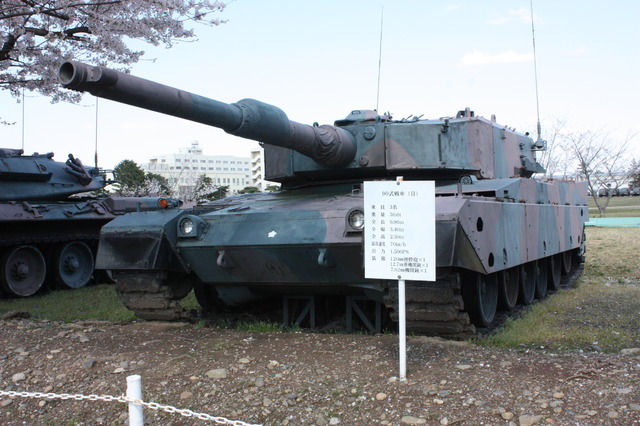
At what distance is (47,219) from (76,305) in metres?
2.80

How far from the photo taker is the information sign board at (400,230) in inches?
223

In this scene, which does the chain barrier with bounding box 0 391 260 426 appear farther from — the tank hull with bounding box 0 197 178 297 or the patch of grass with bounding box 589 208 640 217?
the patch of grass with bounding box 589 208 640 217

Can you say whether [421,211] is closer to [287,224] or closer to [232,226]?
[287,224]

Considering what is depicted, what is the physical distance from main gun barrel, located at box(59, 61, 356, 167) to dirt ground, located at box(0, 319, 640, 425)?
79.2 inches

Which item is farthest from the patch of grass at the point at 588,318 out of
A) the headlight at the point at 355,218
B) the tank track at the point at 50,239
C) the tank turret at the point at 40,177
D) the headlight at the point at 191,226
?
the tank turret at the point at 40,177

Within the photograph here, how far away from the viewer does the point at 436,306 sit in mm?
6715

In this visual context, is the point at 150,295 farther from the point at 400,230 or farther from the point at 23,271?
the point at 23,271

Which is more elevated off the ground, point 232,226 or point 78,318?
point 232,226

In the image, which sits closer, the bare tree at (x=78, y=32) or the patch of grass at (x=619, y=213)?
the bare tree at (x=78, y=32)

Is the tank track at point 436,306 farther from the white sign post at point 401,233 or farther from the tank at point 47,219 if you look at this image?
the tank at point 47,219

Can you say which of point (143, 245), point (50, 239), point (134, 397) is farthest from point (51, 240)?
point (134, 397)

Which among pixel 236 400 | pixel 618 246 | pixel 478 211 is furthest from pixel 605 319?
pixel 618 246

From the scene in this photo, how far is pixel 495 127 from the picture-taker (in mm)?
9828

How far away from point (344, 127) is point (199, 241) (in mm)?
2306
